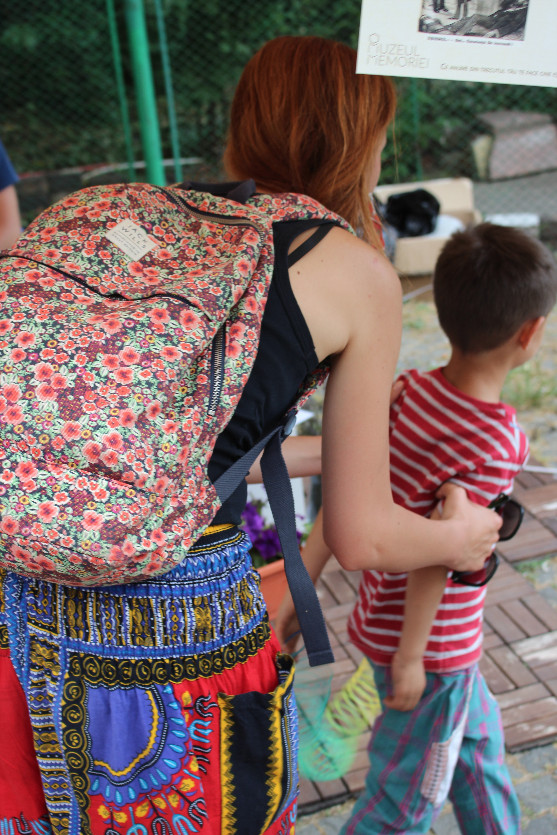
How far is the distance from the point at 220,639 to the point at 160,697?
4.3 inches

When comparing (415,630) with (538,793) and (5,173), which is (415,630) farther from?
(5,173)

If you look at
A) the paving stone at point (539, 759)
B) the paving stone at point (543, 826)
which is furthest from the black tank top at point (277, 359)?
the paving stone at point (539, 759)

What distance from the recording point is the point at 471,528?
1429mm

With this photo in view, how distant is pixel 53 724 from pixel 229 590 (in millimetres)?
312

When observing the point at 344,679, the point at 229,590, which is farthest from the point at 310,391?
the point at 344,679

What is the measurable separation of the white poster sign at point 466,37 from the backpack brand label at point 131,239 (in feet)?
1.22

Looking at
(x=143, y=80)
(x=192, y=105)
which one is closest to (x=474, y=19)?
(x=143, y=80)

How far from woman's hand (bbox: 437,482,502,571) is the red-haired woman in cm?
24

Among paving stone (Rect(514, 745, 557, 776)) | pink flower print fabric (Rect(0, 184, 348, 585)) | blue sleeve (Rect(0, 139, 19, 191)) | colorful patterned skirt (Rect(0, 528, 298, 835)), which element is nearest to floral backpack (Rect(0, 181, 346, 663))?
pink flower print fabric (Rect(0, 184, 348, 585))

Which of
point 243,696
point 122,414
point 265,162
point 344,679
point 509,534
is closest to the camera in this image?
point 122,414

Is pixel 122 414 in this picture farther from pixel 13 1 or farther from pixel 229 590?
pixel 13 1

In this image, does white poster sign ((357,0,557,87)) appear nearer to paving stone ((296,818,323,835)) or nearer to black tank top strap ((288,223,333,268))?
black tank top strap ((288,223,333,268))

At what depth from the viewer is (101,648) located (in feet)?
3.69

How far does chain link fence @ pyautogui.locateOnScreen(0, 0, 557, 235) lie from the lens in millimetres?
8219
